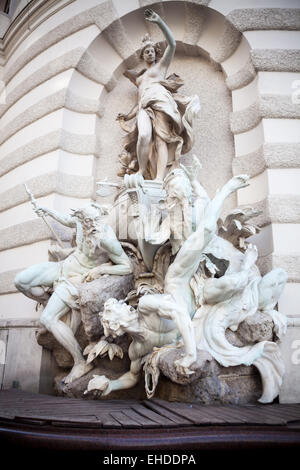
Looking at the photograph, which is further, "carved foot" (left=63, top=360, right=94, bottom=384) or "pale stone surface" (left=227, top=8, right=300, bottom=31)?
"pale stone surface" (left=227, top=8, right=300, bottom=31)

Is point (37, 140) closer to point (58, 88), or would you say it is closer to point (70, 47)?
point (58, 88)

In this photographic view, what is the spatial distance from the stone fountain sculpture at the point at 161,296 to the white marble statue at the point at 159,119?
572 mm

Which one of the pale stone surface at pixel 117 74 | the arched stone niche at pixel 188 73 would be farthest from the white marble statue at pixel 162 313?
the arched stone niche at pixel 188 73

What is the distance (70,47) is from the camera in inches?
252

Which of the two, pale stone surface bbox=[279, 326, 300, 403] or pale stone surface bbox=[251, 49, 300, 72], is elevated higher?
pale stone surface bbox=[251, 49, 300, 72]

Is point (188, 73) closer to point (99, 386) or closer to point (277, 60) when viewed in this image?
point (277, 60)

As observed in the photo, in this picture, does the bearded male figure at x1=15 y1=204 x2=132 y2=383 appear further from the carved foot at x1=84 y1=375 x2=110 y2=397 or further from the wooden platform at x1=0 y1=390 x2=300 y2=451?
the wooden platform at x1=0 y1=390 x2=300 y2=451

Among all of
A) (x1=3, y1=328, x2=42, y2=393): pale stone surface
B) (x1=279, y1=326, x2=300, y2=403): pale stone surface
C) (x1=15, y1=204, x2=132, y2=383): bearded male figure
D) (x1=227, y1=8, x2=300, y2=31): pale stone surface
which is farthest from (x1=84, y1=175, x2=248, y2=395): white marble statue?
(x1=227, y1=8, x2=300, y2=31): pale stone surface

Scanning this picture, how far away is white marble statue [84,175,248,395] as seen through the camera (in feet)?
10.0

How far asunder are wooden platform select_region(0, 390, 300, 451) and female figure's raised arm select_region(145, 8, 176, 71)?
451 centimetres

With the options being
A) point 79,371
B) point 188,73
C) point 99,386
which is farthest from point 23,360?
point 188,73

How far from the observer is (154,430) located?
2152 millimetres

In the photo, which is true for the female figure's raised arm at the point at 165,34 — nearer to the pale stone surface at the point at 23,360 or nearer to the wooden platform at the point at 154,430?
the pale stone surface at the point at 23,360

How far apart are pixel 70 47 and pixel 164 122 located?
96.3 inches
